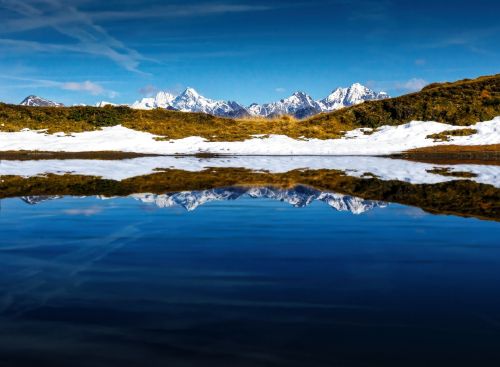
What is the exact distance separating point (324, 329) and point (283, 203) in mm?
11588

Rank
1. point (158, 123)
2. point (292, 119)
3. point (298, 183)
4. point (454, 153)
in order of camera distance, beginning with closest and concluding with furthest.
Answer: point (298, 183), point (454, 153), point (158, 123), point (292, 119)

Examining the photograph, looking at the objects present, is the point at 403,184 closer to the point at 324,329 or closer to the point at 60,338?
the point at 324,329

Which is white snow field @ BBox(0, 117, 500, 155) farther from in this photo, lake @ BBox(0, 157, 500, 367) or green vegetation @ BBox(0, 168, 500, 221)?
lake @ BBox(0, 157, 500, 367)

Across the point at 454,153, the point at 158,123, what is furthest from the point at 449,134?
the point at 158,123

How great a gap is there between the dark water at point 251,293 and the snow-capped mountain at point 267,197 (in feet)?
10.2

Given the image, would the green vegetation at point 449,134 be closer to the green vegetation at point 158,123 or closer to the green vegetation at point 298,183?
the green vegetation at point 158,123

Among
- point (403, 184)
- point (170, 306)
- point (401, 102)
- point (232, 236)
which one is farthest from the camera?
point (401, 102)

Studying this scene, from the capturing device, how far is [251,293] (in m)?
7.44

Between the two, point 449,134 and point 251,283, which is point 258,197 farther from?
point 449,134

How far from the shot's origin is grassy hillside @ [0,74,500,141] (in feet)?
197

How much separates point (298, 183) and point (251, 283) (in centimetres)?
1615

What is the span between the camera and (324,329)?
600 centimetres

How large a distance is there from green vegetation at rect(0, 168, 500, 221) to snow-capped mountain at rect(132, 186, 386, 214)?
0.91m

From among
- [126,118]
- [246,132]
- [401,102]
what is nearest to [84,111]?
[126,118]
